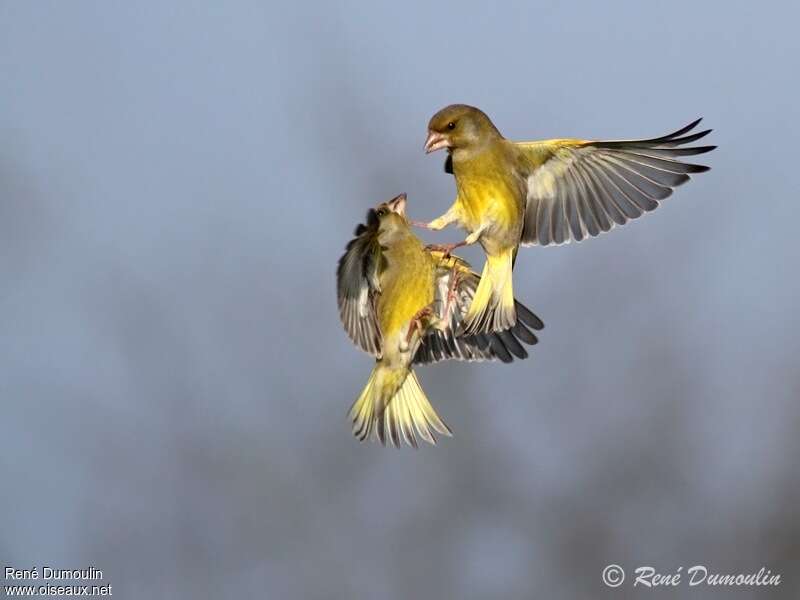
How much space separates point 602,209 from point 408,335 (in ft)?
2.75

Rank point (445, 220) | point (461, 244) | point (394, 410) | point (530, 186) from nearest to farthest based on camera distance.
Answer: point (461, 244) < point (445, 220) < point (530, 186) < point (394, 410)

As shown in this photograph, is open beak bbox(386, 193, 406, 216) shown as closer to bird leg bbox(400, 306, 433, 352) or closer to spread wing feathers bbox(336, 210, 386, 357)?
spread wing feathers bbox(336, 210, 386, 357)

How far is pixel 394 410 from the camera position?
562cm

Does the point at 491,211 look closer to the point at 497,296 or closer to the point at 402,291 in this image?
the point at 497,296

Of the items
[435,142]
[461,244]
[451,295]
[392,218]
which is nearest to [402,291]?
[451,295]

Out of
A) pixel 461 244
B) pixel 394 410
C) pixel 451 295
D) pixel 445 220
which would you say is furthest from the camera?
pixel 394 410

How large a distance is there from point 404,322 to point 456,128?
2.90 ft

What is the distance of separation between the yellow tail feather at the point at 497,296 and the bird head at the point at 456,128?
1.35 feet

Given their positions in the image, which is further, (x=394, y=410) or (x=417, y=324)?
(x=394, y=410)

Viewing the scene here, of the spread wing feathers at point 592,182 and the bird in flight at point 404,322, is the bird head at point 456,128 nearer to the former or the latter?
the bird in flight at point 404,322

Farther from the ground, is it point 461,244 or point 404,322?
point 461,244

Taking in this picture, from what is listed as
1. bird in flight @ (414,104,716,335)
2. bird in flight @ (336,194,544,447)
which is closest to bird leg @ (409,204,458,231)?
bird in flight @ (414,104,716,335)

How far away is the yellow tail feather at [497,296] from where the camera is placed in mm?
4836

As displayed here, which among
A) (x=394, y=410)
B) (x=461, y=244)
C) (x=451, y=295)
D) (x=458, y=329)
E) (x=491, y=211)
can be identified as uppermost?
(x=491, y=211)
